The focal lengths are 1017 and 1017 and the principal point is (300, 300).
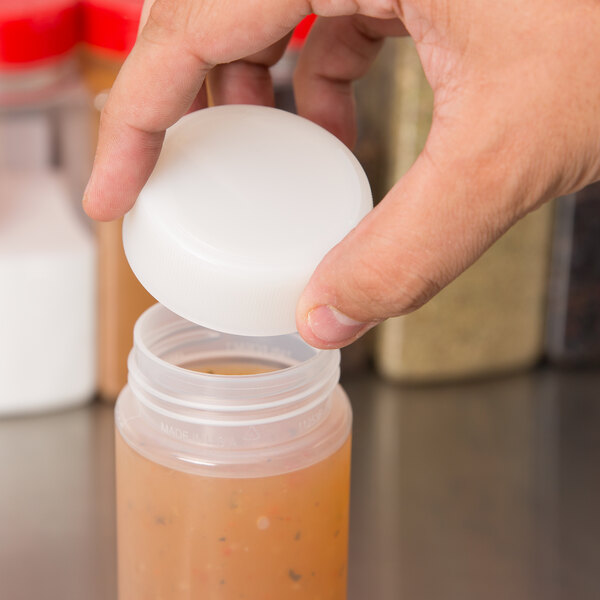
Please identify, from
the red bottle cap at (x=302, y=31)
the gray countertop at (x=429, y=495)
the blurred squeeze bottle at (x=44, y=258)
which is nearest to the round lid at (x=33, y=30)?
the blurred squeeze bottle at (x=44, y=258)

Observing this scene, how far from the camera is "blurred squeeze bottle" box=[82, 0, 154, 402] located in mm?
717

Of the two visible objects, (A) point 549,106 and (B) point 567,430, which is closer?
(A) point 549,106

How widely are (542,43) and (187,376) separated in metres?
0.20

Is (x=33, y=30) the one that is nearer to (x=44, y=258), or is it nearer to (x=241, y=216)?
(x=44, y=258)

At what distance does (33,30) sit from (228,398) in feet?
1.31

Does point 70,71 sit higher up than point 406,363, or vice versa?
point 70,71

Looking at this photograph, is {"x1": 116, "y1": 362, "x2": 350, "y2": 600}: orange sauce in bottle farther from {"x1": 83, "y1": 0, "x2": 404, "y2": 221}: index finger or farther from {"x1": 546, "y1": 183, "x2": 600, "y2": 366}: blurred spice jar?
{"x1": 546, "y1": 183, "x2": 600, "y2": 366}: blurred spice jar

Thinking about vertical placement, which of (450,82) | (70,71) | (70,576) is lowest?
(70,576)

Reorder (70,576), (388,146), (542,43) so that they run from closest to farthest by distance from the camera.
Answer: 1. (542,43)
2. (70,576)
3. (388,146)

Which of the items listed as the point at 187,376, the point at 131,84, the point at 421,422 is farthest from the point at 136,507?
the point at 421,422

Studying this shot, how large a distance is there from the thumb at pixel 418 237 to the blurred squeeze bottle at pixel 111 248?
13.8 inches

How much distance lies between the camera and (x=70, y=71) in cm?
77

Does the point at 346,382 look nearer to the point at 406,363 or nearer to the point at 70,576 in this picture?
the point at 406,363

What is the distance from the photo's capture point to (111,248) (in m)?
0.74
